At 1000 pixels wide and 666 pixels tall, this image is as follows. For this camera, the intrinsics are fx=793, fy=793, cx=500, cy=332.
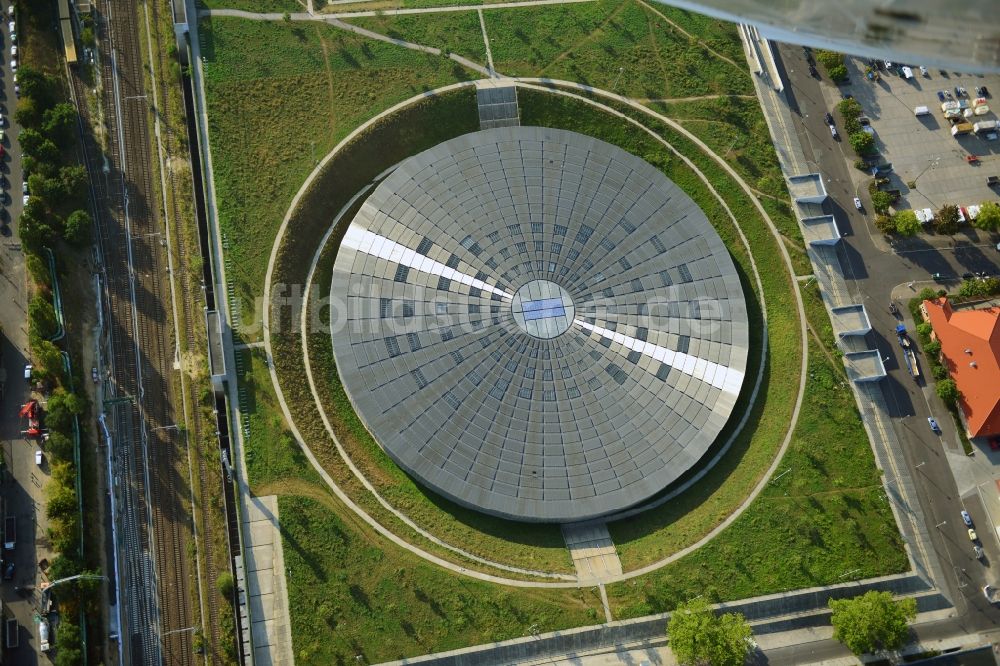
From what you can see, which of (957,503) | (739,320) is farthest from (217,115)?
(957,503)

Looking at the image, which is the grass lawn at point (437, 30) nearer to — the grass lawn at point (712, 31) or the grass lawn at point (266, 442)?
the grass lawn at point (712, 31)

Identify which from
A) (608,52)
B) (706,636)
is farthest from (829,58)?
(706,636)

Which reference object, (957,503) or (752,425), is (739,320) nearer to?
(752,425)

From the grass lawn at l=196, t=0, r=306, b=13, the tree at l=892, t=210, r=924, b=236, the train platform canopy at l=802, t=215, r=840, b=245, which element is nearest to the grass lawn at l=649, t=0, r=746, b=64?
the train platform canopy at l=802, t=215, r=840, b=245

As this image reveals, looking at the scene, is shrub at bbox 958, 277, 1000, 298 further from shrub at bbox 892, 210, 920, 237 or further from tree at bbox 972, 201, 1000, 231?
shrub at bbox 892, 210, 920, 237

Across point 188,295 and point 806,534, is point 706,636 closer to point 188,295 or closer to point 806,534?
point 806,534

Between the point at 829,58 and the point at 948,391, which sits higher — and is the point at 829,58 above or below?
above
